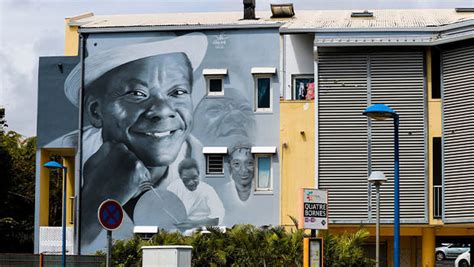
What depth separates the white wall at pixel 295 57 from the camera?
4209 centimetres

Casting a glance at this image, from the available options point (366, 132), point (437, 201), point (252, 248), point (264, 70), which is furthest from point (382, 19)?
point (252, 248)

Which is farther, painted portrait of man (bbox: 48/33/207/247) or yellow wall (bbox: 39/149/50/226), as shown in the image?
yellow wall (bbox: 39/149/50/226)

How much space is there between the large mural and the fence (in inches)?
144

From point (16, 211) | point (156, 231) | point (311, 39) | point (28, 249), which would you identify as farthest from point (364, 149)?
point (16, 211)

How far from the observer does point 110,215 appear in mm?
23234

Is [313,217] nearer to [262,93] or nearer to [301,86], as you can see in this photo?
[301,86]

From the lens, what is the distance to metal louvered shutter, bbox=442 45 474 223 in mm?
37781

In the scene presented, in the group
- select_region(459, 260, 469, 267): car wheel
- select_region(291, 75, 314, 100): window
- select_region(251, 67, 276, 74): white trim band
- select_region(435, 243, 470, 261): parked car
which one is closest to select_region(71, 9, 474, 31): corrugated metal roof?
select_region(251, 67, 276, 74): white trim band

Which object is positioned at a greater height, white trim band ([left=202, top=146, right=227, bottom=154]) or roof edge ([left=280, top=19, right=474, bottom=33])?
roof edge ([left=280, top=19, right=474, bottom=33])

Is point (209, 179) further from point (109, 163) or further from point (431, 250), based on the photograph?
point (431, 250)

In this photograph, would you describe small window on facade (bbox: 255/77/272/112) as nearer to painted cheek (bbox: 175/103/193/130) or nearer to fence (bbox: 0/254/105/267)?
painted cheek (bbox: 175/103/193/130)

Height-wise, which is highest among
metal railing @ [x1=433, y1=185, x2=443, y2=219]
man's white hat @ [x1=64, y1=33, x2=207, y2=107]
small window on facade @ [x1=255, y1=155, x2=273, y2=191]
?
man's white hat @ [x1=64, y1=33, x2=207, y2=107]

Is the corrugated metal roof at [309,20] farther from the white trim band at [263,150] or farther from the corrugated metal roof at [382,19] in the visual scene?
the white trim band at [263,150]

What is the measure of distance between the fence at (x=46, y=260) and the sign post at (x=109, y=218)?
14.7 metres
